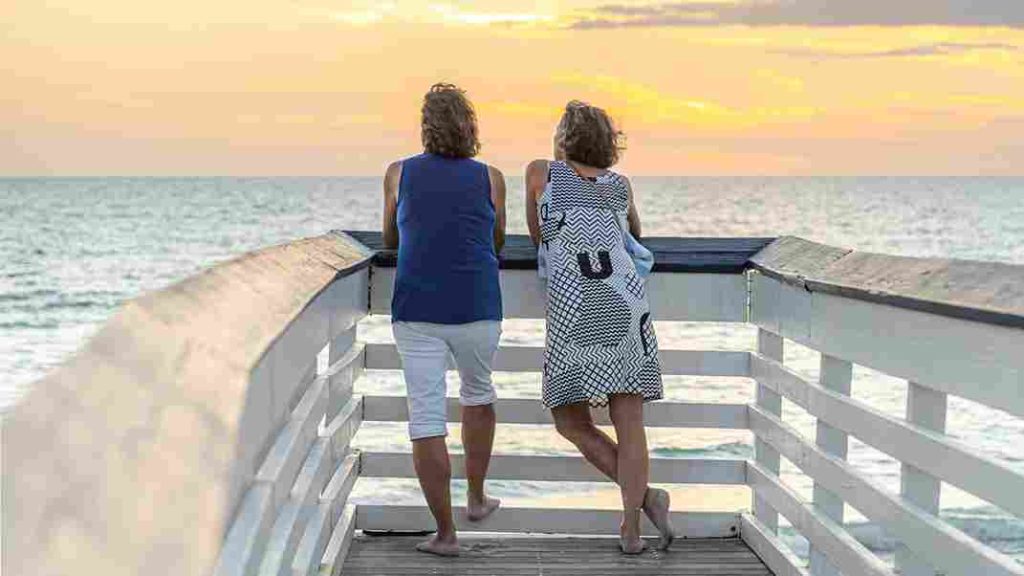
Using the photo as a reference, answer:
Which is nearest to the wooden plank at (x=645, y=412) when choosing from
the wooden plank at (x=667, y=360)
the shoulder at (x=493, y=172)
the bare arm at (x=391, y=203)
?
the wooden plank at (x=667, y=360)

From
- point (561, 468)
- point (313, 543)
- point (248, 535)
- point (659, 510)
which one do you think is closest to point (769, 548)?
point (659, 510)

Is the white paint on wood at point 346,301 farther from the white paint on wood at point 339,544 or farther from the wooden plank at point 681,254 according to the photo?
the white paint on wood at point 339,544

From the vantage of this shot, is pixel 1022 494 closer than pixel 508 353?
Yes

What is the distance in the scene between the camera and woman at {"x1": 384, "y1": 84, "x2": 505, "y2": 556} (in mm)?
5160

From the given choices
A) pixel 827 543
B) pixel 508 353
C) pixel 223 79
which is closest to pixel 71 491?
pixel 827 543

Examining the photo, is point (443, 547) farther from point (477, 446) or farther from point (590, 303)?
point (590, 303)

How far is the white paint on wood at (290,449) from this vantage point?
281 centimetres

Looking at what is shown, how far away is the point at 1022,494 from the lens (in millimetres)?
2912

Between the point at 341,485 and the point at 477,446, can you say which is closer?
the point at 341,485

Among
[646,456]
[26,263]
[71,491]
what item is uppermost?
[71,491]

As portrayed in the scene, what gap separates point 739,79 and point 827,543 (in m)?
52.1

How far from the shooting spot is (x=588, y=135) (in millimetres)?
5324

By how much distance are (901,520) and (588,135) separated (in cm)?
206

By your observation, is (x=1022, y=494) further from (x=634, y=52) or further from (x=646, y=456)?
(x=634, y=52)
